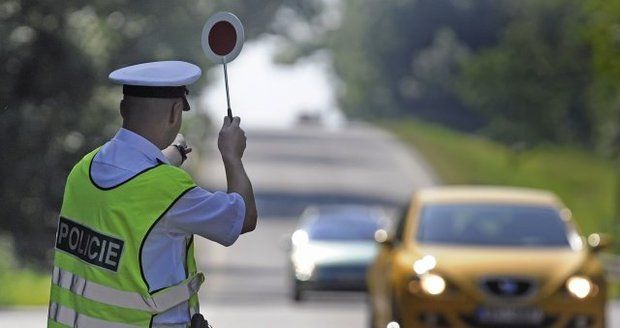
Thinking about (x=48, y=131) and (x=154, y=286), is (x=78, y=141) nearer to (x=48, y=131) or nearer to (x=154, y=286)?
(x=48, y=131)

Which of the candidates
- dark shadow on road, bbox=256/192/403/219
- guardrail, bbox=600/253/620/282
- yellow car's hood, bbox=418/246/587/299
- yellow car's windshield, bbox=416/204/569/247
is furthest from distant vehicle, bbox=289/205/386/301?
dark shadow on road, bbox=256/192/403/219

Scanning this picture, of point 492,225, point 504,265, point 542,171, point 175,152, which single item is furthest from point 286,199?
point 175,152

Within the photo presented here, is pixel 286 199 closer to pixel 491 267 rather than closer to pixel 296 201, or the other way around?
pixel 296 201

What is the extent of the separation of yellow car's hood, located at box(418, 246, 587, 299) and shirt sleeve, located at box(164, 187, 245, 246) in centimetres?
940

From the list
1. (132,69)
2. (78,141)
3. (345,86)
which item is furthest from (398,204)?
(345,86)

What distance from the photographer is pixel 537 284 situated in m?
14.8

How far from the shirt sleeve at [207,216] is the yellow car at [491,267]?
9343 millimetres

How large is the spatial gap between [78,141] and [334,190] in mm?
38104

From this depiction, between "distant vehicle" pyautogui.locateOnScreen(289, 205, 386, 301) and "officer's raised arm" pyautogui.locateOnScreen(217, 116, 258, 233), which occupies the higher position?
"distant vehicle" pyautogui.locateOnScreen(289, 205, 386, 301)

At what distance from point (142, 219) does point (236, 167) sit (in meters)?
0.33

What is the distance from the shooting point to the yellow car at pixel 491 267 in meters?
14.7

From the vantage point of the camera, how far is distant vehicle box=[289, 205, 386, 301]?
2842 cm

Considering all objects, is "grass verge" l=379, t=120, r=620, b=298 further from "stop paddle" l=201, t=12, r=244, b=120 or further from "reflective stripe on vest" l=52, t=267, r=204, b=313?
"reflective stripe on vest" l=52, t=267, r=204, b=313

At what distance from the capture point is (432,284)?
14.9 metres
